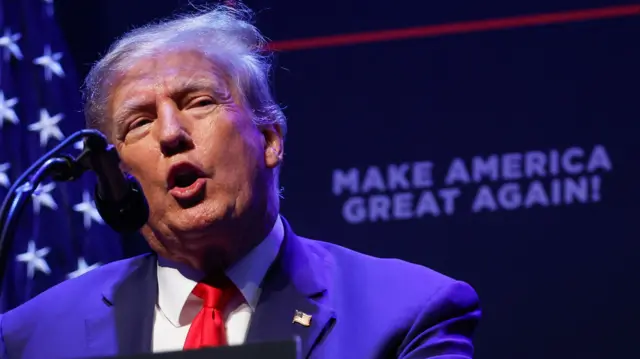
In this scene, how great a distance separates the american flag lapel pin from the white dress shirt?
101 mm

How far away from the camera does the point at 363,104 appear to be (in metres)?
3.40

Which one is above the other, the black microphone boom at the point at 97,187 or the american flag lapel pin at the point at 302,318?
the black microphone boom at the point at 97,187

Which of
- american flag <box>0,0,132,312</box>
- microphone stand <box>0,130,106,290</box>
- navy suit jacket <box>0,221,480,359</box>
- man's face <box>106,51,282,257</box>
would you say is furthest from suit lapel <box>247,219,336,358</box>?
american flag <box>0,0,132,312</box>

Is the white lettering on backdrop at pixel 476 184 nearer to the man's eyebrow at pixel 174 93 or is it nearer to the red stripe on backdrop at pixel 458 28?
the red stripe on backdrop at pixel 458 28

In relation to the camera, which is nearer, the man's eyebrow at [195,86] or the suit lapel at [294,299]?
the suit lapel at [294,299]

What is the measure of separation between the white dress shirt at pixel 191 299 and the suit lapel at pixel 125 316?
2cm

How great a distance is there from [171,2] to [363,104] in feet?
2.39

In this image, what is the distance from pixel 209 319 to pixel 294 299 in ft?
0.62

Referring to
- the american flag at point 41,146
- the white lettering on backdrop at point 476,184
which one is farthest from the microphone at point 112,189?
the american flag at point 41,146

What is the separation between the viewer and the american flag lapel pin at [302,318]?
2.34 meters

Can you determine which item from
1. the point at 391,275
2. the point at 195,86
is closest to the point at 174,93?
the point at 195,86

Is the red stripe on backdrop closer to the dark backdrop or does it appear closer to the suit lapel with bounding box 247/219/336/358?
the dark backdrop

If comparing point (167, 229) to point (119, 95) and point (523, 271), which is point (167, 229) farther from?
point (523, 271)

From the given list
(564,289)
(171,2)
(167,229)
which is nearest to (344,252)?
(167,229)
